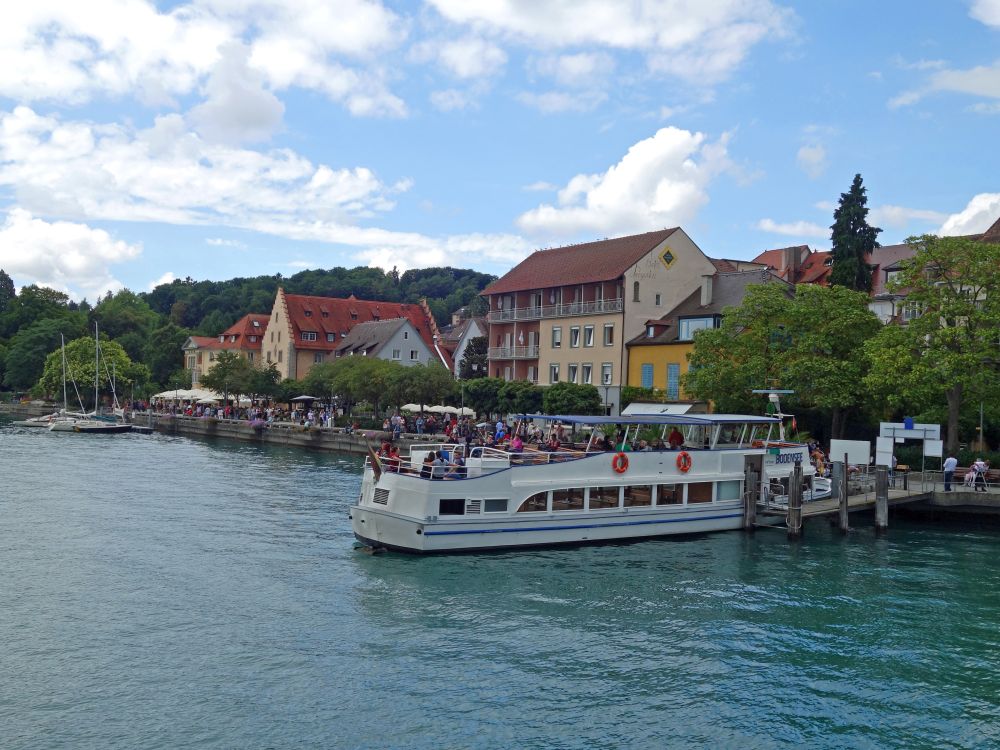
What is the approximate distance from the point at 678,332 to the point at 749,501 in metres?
29.2

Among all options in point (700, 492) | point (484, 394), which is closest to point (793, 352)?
point (700, 492)

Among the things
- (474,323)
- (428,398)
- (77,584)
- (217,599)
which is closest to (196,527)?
(77,584)

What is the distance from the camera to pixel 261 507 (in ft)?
124

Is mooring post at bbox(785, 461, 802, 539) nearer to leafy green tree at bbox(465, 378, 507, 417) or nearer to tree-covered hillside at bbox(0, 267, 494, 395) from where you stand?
leafy green tree at bbox(465, 378, 507, 417)

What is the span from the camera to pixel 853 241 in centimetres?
6091

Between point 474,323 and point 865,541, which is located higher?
point 474,323

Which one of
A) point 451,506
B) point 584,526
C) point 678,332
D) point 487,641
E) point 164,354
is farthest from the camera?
point 164,354

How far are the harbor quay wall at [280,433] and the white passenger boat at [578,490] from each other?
2515 cm

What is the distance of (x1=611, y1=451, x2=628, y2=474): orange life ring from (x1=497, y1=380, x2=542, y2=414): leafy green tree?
3247 cm

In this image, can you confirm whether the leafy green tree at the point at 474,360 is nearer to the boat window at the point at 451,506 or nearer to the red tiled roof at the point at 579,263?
the red tiled roof at the point at 579,263

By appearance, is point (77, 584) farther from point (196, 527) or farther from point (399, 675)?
point (399, 675)

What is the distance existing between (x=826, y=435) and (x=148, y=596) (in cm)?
3728

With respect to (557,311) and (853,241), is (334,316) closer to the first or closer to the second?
(557,311)

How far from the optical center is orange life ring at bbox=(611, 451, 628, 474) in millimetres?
31047
